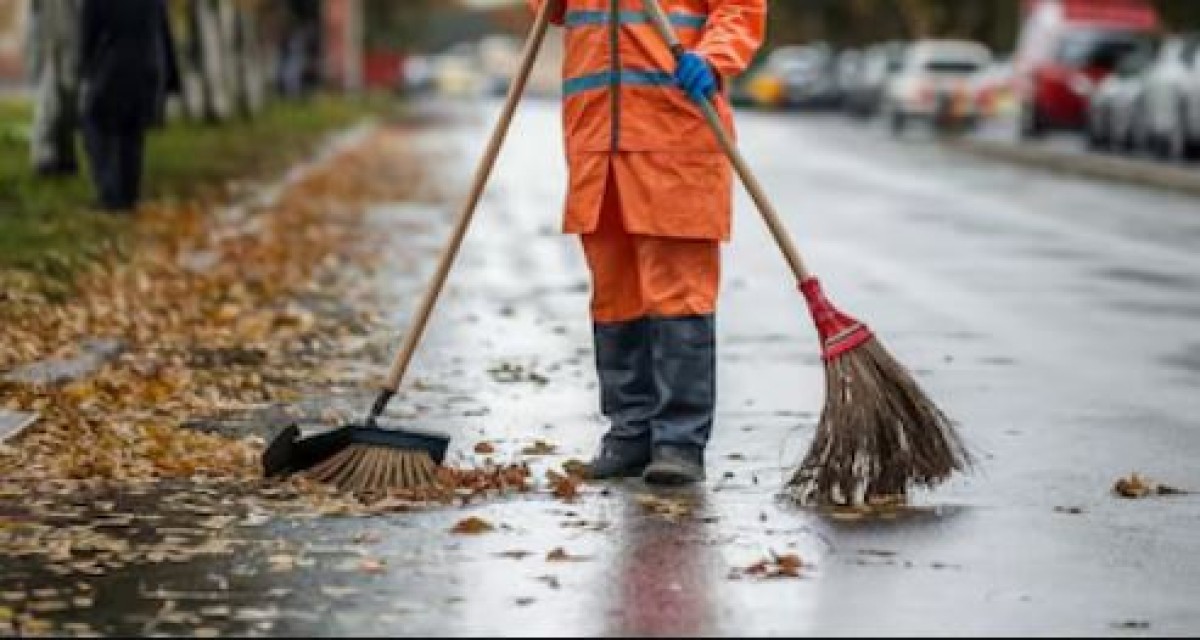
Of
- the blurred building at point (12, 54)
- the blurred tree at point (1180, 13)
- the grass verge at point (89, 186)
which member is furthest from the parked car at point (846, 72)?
the blurred building at point (12, 54)

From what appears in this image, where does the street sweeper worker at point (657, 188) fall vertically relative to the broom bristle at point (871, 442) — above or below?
above

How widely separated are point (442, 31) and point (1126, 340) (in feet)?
434

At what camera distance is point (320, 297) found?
15039mm

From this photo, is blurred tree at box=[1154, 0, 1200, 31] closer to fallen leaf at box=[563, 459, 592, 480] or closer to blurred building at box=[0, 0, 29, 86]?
blurred building at box=[0, 0, 29, 86]

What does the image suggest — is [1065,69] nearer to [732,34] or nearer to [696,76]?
[732,34]

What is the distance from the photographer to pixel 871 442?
8133 mm

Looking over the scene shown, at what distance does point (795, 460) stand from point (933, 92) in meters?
41.4

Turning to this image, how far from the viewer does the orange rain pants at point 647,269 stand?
8.48 metres

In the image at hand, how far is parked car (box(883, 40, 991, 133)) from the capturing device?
50062 mm

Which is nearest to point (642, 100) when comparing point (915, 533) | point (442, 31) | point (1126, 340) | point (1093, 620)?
point (915, 533)

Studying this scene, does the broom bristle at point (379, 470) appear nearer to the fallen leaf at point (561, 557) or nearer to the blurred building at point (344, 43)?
the fallen leaf at point (561, 557)

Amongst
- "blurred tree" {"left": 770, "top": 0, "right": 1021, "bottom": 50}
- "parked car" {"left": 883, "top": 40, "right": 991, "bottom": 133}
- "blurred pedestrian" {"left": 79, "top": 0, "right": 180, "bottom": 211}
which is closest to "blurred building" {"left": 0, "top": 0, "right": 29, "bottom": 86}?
"blurred tree" {"left": 770, "top": 0, "right": 1021, "bottom": 50}

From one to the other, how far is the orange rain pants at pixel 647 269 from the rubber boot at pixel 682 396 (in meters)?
0.05

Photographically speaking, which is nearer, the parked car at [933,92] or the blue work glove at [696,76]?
the blue work glove at [696,76]
